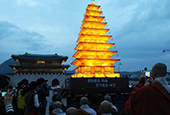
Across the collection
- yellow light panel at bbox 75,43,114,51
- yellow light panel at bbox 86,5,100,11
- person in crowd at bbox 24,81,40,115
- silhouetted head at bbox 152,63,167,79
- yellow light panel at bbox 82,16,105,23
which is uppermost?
yellow light panel at bbox 86,5,100,11

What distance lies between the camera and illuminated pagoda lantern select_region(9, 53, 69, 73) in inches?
1628

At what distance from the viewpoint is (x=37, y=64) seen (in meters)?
42.4

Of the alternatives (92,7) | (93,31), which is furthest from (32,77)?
(92,7)

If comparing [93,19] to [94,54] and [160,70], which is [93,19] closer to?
[94,54]

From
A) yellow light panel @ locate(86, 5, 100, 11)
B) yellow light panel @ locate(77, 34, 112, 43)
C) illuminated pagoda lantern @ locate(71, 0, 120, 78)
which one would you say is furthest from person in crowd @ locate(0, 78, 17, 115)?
yellow light panel @ locate(86, 5, 100, 11)

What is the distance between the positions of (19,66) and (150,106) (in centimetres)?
4191

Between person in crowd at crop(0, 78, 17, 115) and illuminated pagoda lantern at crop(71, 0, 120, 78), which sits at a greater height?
illuminated pagoda lantern at crop(71, 0, 120, 78)

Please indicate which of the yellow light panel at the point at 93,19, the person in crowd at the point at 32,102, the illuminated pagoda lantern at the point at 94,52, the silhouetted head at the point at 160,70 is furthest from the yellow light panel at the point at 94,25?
the silhouetted head at the point at 160,70

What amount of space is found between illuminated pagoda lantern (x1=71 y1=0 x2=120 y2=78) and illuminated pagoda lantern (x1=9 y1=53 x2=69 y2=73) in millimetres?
22748

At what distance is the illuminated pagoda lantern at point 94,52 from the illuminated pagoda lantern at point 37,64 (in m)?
22.7

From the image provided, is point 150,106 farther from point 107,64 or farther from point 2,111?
point 107,64

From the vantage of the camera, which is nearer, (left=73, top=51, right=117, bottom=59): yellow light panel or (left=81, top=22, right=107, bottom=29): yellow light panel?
(left=73, top=51, right=117, bottom=59): yellow light panel

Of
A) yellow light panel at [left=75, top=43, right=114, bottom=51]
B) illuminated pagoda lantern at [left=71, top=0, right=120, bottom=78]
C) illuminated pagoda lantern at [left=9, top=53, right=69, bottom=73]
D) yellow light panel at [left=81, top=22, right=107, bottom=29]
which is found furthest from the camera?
illuminated pagoda lantern at [left=9, top=53, right=69, bottom=73]

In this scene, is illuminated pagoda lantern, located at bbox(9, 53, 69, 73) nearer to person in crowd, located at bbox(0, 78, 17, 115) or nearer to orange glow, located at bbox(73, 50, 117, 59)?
orange glow, located at bbox(73, 50, 117, 59)
